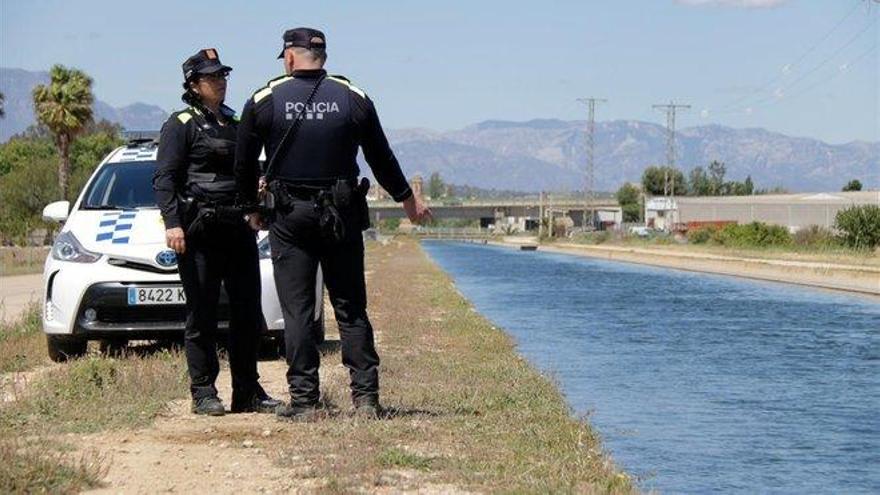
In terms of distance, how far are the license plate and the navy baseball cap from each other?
11.3ft

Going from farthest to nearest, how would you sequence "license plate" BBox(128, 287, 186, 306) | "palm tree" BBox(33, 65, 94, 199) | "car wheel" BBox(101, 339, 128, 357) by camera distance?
"palm tree" BBox(33, 65, 94, 199), "car wheel" BBox(101, 339, 128, 357), "license plate" BBox(128, 287, 186, 306)

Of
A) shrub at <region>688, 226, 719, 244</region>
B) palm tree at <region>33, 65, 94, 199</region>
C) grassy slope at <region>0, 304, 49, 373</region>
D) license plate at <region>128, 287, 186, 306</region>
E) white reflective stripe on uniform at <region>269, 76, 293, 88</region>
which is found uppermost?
palm tree at <region>33, 65, 94, 199</region>

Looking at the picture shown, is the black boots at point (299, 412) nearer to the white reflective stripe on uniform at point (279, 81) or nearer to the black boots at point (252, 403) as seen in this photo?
the black boots at point (252, 403)

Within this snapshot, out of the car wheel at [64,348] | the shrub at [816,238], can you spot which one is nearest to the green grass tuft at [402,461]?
the car wheel at [64,348]

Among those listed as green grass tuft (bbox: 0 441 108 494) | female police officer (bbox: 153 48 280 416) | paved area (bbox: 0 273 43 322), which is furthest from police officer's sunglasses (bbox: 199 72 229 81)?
paved area (bbox: 0 273 43 322)

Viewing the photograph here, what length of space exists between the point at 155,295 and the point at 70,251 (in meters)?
1.00

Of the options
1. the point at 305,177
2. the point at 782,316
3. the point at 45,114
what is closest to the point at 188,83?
the point at 305,177

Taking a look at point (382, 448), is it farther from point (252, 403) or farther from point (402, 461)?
point (252, 403)

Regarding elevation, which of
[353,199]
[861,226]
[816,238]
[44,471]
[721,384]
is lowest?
[816,238]

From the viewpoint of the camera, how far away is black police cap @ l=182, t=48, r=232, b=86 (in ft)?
30.0

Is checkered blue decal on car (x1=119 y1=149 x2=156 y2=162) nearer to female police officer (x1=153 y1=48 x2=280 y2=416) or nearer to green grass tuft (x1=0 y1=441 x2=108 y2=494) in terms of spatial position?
female police officer (x1=153 y1=48 x2=280 y2=416)

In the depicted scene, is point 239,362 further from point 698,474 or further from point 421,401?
point 698,474

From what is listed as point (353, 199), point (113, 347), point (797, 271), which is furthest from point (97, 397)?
point (797, 271)

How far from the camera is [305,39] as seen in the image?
841 centimetres
